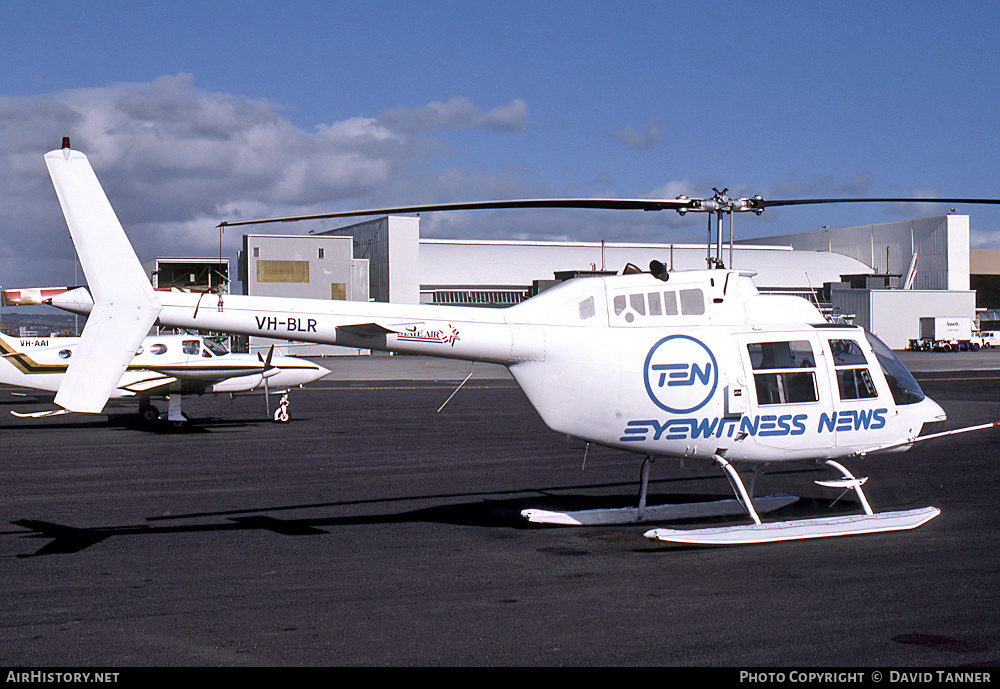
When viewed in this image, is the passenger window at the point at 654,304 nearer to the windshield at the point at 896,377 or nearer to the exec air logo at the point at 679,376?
the exec air logo at the point at 679,376

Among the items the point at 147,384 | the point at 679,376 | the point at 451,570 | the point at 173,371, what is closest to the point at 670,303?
the point at 679,376

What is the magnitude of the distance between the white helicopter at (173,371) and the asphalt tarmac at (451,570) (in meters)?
5.68

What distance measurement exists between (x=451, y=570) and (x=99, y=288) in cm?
476

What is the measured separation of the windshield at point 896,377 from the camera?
1178 cm

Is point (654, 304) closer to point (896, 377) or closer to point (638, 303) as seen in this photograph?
point (638, 303)

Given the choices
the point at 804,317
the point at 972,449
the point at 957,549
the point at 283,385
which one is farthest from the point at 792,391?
the point at 283,385

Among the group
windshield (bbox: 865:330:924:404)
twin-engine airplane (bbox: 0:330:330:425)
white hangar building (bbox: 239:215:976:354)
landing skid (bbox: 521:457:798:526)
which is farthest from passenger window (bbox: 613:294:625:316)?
white hangar building (bbox: 239:215:976:354)

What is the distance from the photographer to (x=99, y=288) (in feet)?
31.6

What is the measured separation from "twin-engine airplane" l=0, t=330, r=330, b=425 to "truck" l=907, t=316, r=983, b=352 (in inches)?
2324

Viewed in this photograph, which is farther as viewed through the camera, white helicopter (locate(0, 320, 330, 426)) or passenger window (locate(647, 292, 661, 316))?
white helicopter (locate(0, 320, 330, 426))

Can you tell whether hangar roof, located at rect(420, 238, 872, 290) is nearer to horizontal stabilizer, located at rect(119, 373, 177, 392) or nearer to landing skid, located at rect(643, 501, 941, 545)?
horizontal stabilizer, located at rect(119, 373, 177, 392)

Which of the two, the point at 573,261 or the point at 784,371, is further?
the point at 573,261

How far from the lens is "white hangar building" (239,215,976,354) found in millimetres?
62562
